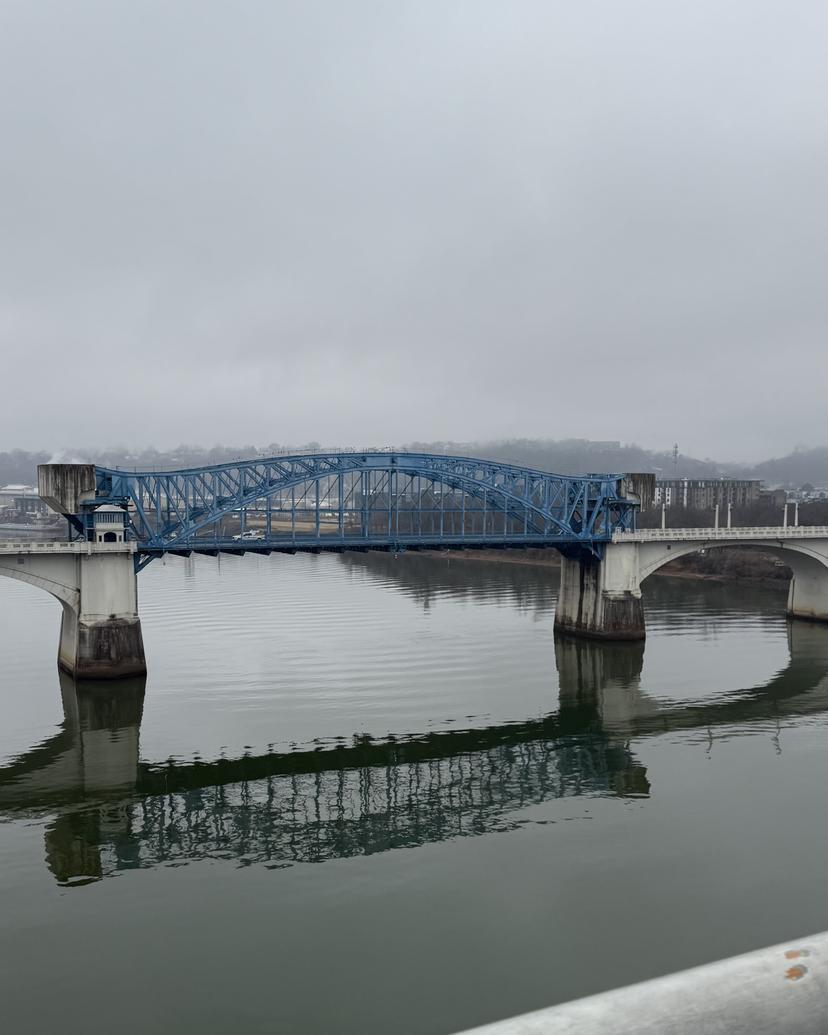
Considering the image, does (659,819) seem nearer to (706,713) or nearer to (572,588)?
(706,713)

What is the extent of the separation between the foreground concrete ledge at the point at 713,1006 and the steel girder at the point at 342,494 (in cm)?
5111

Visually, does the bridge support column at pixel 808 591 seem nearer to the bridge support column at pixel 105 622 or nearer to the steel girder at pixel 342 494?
the steel girder at pixel 342 494

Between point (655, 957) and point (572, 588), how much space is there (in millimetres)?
49129

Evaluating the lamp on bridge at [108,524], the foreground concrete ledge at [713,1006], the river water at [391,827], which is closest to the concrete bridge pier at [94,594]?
the lamp on bridge at [108,524]

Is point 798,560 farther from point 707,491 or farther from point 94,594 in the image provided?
point 707,491

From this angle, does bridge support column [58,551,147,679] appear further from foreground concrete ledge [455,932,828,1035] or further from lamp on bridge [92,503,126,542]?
foreground concrete ledge [455,932,828,1035]

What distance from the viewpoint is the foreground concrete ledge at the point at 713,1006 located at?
17.0 ft

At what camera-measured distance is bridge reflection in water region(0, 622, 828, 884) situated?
29.4m

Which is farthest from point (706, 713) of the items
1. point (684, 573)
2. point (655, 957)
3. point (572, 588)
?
point (684, 573)

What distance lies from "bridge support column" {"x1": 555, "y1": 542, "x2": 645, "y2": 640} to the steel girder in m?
1.85

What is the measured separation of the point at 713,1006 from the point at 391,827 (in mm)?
26970

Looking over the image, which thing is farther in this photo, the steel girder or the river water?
the steel girder

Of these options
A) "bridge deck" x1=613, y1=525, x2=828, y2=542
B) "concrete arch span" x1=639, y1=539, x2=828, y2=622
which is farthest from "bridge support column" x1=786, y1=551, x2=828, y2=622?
"bridge deck" x1=613, y1=525, x2=828, y2=542

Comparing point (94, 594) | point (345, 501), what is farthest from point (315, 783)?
point (345, 501)
